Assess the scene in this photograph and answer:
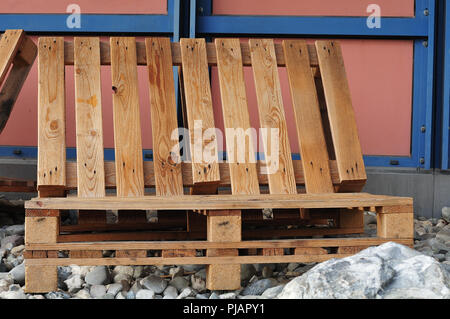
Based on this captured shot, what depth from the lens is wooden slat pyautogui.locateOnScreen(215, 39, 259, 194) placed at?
2.57m

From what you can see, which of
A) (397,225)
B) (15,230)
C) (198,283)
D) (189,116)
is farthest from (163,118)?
(15,230)

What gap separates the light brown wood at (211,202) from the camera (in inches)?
83.3

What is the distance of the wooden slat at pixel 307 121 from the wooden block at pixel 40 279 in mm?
1414

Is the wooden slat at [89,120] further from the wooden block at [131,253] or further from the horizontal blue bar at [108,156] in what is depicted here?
the horizontal blue bar at [108,156]

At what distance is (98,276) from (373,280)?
141 cm

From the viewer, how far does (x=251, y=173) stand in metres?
2.59

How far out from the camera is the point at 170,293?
224cm

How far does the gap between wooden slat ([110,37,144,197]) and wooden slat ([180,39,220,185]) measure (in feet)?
0.97

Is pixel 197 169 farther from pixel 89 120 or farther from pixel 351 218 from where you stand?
pixel 351 218

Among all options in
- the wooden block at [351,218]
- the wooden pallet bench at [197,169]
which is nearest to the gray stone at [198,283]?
the wooden pallet bench at [197,169]

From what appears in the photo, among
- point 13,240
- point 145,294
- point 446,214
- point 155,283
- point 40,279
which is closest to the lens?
point 40,279

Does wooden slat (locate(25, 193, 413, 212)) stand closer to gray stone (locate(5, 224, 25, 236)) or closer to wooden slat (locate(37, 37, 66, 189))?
wooden slat (locate(37, 37, 66, 189))
